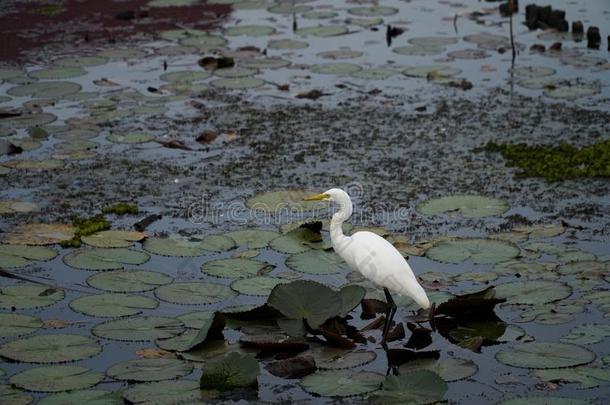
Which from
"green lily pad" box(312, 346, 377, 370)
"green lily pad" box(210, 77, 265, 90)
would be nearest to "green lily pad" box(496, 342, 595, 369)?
"green lily pad" box(312, 346, 377, 370)

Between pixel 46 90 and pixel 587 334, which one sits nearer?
pixel 587 334

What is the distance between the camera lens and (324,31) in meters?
12.9

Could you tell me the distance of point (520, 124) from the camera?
9.97 m

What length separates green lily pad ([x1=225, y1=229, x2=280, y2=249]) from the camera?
759 centimetres

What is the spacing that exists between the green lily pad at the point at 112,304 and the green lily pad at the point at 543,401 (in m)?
2.23

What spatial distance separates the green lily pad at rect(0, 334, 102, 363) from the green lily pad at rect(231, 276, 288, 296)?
40.4 inches

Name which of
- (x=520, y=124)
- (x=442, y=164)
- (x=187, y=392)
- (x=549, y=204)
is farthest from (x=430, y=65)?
(x=187, y=392)

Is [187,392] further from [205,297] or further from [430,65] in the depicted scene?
[430,65]

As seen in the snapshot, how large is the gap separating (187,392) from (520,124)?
5187 mm

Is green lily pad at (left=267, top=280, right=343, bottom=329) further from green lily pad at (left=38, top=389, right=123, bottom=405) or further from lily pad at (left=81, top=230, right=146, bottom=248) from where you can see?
lily pad at (left=81, top=230, right=146, bottom=248)

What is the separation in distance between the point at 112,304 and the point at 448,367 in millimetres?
2035

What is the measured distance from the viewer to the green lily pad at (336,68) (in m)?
11.5

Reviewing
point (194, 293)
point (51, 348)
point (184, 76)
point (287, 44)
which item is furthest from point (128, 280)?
point (287, 44)

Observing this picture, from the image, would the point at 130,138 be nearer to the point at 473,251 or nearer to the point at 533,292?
the point at 473,251
